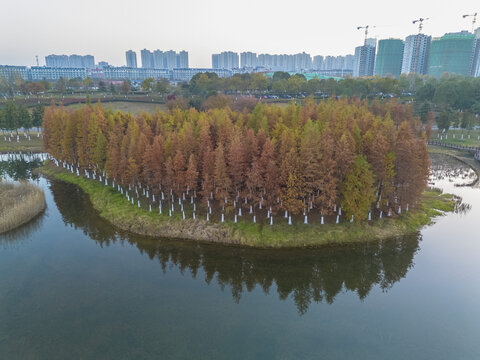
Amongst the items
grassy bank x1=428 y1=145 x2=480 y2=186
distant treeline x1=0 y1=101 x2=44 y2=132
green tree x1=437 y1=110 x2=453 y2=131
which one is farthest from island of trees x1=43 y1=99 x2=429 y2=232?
distant treeline x1=0 y1=101 x2=44 y2=132

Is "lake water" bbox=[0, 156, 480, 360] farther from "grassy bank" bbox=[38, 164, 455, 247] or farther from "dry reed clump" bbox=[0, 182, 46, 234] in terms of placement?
"dry reed clump" bbox=[0, 182, 46, 234]

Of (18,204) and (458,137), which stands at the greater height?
(458,137)

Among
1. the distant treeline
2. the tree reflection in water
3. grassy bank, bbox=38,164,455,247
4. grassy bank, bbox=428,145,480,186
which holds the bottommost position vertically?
the tree reflection in water

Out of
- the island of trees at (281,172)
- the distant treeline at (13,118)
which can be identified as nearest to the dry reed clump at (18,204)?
the island of trees at (281,172)

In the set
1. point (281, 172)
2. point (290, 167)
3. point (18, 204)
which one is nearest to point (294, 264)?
point (281, 172)

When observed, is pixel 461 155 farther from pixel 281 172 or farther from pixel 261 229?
pixel 261 229

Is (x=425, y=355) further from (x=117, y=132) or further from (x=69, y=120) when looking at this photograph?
(x=69, y=120)
